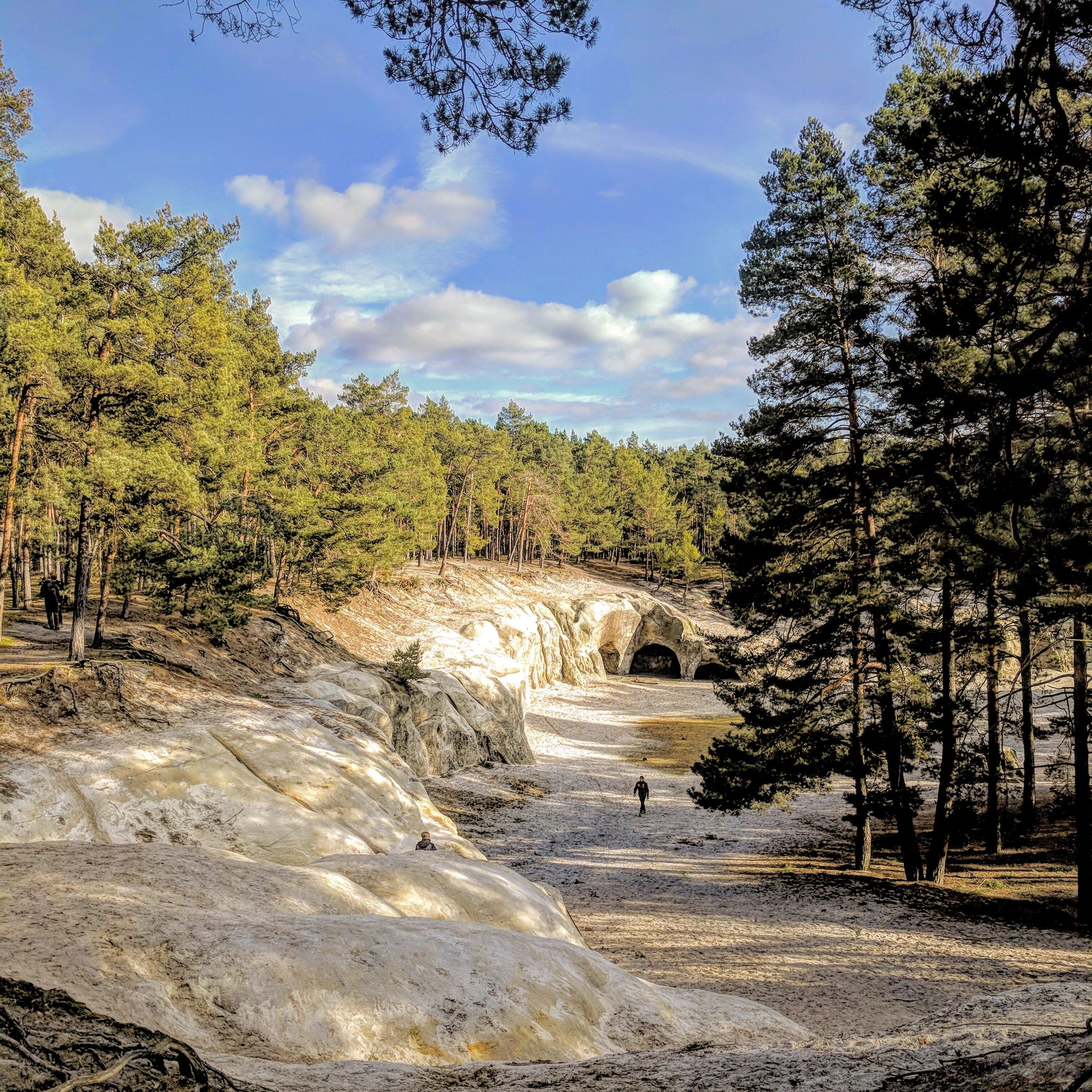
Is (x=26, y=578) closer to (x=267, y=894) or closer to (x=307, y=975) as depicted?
(x=267, y=894)

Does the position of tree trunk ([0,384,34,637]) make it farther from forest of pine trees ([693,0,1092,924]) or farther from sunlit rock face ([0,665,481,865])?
forest of pine trees ([693,0,1092,924])

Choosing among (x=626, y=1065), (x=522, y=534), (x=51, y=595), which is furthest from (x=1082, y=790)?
(x=522, y=534)

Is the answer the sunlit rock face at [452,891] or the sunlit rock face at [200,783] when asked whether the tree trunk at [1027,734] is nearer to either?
the sunlit rock face at [452,891]

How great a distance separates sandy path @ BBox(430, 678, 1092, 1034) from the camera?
10.2m

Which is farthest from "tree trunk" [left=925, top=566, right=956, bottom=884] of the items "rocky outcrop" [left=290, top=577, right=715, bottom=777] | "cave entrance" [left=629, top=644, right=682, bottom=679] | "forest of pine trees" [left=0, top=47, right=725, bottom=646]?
"cave entrance" [left=629, top=644, right=682, bottom=679]

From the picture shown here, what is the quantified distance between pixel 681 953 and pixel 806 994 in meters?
2.51

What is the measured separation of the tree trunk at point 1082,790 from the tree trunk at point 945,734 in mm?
1998

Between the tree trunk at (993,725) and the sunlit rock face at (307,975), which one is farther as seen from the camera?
the tree trunk at (993,725)

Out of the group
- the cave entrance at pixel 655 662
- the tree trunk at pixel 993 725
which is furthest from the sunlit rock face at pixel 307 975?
the cave entrance at pixel 655 662

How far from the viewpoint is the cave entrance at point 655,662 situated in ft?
212

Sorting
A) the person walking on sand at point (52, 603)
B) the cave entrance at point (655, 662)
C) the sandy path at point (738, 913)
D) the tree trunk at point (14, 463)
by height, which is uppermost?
the tree trunk at point (14, 463)

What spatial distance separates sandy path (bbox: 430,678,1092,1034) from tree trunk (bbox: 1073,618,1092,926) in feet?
3.57

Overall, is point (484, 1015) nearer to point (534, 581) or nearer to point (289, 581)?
point (289, 581)

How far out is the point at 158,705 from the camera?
12898 millimetres
